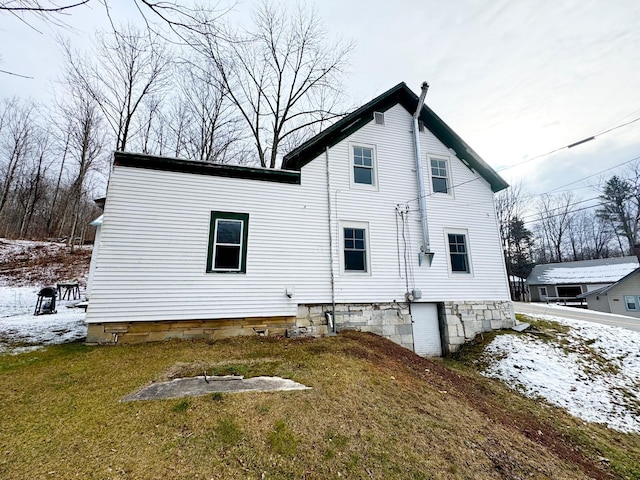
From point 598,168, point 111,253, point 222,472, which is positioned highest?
point 598,168

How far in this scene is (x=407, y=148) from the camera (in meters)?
9.69

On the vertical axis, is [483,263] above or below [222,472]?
above

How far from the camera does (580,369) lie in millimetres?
7078

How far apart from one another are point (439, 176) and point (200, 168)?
8.26 m

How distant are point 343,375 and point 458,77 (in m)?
10.3

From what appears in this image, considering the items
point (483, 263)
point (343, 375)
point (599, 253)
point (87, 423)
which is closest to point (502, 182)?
point (483, 263)

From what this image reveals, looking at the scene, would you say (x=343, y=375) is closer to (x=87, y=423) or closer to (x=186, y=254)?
(x=87, y=423)

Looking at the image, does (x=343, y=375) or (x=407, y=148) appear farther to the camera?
(x=407, y=148)

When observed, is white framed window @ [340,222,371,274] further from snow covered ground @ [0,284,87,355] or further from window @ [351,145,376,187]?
snow covered ground @ [0,284,87,355]

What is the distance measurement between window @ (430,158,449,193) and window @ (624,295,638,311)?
2538cm

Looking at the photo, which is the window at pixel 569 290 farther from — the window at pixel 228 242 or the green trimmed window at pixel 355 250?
the window at pixel 228 242

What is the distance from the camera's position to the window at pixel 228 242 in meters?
7.34

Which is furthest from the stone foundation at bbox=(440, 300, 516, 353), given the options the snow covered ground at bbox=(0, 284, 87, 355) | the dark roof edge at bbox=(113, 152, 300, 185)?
the snow covered ground at bbox=(0, 284, 87, 355)

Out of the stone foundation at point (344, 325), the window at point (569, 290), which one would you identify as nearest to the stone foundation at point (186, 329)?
the stone foundation at point (344, 325)
